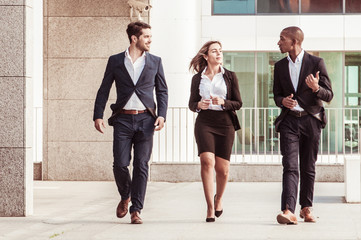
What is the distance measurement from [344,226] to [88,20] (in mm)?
6813

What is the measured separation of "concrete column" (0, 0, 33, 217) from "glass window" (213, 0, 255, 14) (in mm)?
9954

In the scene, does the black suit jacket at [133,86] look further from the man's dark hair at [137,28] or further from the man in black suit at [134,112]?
the man's dark hair at [137,28]

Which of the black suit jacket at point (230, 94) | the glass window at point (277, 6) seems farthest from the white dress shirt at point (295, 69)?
the glass window at point (277, 6)

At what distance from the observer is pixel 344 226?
7613 millimetres

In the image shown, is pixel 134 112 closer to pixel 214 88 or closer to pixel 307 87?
pixel 214 88

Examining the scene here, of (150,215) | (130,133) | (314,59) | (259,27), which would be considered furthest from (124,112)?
(259,27)

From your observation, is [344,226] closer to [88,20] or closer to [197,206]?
[197,206]

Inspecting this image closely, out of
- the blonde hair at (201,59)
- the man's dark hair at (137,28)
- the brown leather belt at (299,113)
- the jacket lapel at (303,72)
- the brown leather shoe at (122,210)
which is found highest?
the man's dark hair at (137,28)

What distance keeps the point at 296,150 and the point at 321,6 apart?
10.8m

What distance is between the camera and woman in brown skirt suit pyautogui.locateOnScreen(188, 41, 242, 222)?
316 inches

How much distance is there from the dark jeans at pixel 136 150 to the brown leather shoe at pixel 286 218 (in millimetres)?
1262

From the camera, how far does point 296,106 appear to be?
785cm

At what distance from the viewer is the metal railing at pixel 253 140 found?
13.7 meters

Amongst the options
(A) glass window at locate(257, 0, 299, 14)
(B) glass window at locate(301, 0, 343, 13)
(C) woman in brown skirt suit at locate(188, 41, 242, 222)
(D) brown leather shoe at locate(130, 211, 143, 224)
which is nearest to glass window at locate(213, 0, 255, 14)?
(A) glass window at locate(257, 0, 299, 14)
